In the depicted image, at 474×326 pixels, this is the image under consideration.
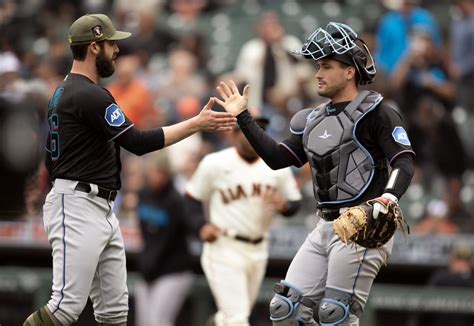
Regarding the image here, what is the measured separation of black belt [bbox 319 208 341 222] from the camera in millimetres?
6910

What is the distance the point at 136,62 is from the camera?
1466 centimetres

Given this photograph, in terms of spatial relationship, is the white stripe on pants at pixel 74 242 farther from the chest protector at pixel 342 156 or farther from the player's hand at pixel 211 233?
the player's hand at pixel 211 233

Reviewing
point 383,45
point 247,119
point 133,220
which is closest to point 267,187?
point 247,119

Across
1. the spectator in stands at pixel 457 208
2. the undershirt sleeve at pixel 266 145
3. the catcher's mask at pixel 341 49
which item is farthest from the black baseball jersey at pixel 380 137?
the spectator in stands at pixel 457 208

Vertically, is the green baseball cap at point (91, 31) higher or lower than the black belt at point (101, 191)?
higher

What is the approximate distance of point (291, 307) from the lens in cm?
687

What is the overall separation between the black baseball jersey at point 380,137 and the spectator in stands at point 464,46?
7.20m

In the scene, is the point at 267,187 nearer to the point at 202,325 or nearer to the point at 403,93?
the point at 202,325

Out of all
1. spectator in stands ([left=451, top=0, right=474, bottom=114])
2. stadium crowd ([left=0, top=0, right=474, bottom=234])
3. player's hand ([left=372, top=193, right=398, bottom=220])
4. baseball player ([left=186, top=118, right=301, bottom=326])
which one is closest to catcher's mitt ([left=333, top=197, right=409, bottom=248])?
player's hand ([left=372, top=193, right=398, bottom=220])

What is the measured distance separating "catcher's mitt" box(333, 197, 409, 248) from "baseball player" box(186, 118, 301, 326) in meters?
2.89

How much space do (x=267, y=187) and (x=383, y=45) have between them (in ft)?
15.8

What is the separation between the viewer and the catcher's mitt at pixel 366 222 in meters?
6.42

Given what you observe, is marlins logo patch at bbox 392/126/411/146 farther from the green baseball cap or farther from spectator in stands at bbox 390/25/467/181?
spectator in stands at bbox 390/25/467/181

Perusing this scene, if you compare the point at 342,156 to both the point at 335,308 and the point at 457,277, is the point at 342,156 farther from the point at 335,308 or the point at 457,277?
the point at 457,277
